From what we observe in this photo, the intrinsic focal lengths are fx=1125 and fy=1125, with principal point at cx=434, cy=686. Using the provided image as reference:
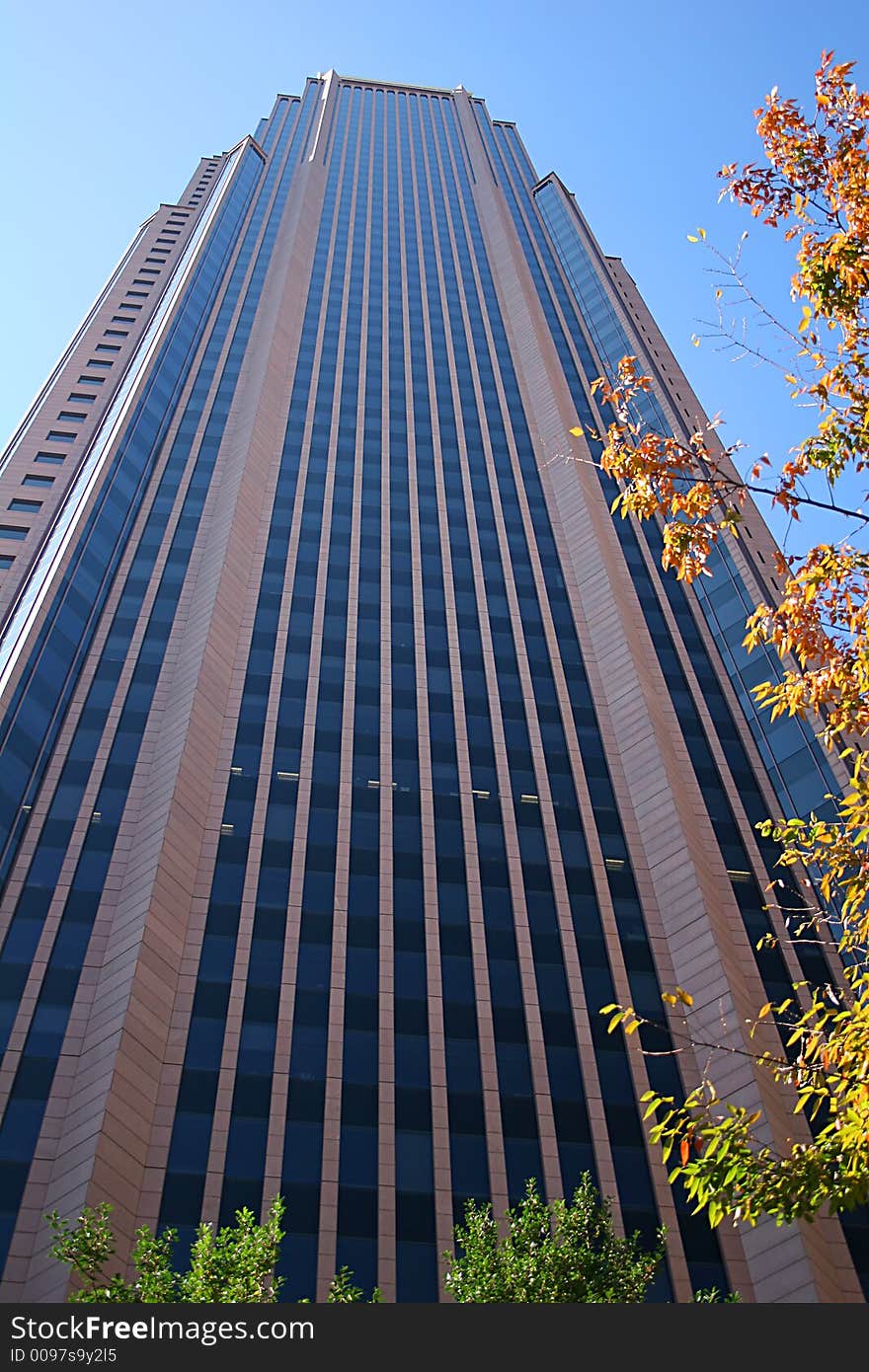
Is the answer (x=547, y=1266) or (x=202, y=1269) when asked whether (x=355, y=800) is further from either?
(x=202, y=1269)

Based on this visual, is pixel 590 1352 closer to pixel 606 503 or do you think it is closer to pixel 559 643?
pixel 559 643

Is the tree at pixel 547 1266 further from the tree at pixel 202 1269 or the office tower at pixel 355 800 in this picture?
the office tower at pixel 355 800

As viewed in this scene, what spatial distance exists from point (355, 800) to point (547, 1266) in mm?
31965

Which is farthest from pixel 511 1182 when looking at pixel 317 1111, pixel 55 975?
pixel 55 975

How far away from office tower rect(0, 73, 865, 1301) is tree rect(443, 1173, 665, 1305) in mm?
14756

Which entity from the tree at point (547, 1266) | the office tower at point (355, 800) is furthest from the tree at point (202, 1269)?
the office tower at point (355, 800)

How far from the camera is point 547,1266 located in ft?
71.1

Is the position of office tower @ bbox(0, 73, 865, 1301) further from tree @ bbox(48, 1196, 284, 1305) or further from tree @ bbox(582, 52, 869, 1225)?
tree @ bbox(582, 52, 869, 1225)

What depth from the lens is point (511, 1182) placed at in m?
38.9

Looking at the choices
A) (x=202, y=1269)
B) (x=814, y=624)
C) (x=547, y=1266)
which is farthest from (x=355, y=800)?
(x=814, y=624)

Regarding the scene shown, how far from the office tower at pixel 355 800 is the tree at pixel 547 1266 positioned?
48.4 ft

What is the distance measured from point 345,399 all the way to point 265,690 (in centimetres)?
3473

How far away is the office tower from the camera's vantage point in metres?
38.6

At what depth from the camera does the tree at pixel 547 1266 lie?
2117 cm
